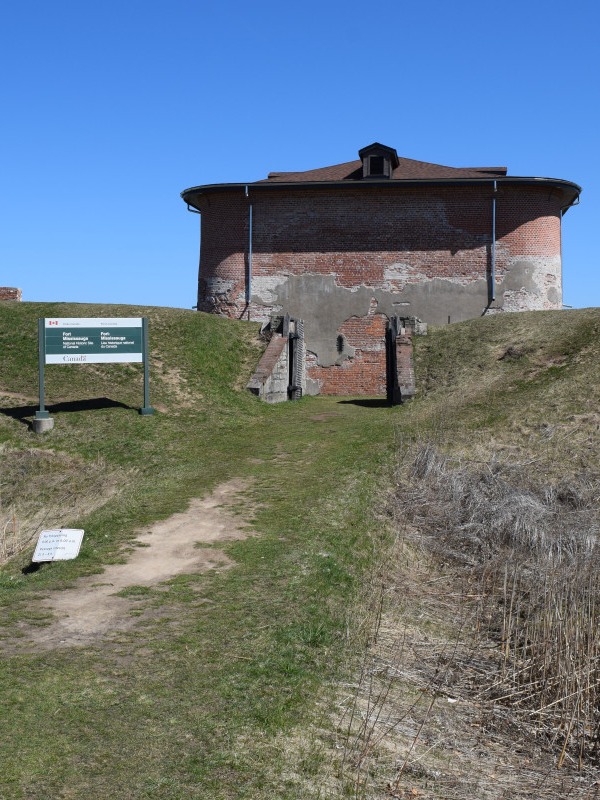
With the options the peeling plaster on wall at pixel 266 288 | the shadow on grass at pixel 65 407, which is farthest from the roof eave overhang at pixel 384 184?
the shadow on grass at pixel 65 407

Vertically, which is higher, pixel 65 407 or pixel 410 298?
pixel 410 298

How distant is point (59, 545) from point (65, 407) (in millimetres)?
9268

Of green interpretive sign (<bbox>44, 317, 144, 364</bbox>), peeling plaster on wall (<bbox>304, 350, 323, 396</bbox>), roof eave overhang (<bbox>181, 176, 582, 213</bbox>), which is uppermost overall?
roof eave overhang (<bbox>181, 176, 582, 213</bbox>)

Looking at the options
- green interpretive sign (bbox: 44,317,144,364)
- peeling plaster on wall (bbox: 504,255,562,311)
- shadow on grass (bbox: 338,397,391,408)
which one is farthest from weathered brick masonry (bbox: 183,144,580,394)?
green interpretive sign (bbox: 44,317,144,364)

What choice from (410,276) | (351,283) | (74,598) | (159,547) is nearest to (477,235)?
(410,276)

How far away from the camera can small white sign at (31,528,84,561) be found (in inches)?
424

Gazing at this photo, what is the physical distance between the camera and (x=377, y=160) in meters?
30.4

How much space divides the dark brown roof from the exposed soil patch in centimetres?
1936

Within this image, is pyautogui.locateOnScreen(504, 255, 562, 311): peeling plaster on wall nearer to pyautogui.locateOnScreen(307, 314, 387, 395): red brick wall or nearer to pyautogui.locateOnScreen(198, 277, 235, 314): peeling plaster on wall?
pyautogui.locateOnScreen(307, 314, 387, 395): red brick wall

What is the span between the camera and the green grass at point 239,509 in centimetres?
603

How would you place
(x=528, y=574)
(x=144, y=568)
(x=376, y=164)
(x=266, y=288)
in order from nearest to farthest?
(x=144, y=568)
(x=528, y=574)
(x=376, y=164)
(x=266, y=288)

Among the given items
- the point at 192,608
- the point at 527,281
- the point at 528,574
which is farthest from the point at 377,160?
the point at 192,608

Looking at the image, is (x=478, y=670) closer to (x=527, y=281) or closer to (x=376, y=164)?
(x=527, y=281)

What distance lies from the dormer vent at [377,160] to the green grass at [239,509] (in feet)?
22.9
